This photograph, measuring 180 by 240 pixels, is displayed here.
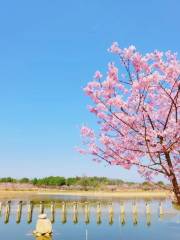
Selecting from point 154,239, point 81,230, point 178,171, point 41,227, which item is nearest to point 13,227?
point 81,230

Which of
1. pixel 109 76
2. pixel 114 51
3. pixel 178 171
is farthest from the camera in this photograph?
pixel 178 171

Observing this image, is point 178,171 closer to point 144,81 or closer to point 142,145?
point 142,145

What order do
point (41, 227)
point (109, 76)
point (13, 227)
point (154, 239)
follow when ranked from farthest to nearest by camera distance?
1. point (13, 227)
2. point (154, 239)
3. point (41, 227)
4. point (109, 76)

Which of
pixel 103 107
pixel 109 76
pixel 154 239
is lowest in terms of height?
pixel 154 239

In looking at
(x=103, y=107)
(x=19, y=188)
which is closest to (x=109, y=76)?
(x=103, y=107)

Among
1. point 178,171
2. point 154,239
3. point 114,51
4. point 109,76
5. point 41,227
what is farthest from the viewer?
point 154,239

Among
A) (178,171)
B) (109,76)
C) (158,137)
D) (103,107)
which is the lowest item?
(178,171)

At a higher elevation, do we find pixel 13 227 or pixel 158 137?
pixel 158 137

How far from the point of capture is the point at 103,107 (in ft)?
25.1

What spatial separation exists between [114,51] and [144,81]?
0.74 metres

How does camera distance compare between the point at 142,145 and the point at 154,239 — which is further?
the point at 154,239

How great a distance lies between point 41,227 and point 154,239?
704 inches

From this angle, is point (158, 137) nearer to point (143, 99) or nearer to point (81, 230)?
point (143, 99)

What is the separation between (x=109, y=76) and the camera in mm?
7520
